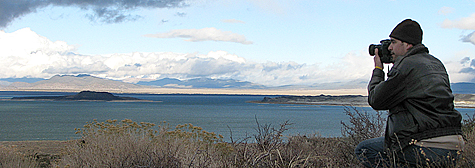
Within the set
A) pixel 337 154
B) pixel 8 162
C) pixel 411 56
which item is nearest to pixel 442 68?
pixel 411 56

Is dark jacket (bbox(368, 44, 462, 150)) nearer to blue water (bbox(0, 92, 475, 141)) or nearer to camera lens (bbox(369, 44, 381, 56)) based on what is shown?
camera lens (bbox(369, 44, 381, 56))

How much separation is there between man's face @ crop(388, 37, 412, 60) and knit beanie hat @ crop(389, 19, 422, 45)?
39 mm

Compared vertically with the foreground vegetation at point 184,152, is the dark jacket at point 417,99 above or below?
above

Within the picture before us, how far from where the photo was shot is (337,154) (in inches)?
257

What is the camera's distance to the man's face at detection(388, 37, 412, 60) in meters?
3.46

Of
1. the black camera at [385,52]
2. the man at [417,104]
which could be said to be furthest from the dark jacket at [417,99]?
the black camera at [385,52]

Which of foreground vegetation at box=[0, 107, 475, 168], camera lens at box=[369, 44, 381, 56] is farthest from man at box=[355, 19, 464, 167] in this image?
foreground vegetation at box=[0, 107, 475, 168]

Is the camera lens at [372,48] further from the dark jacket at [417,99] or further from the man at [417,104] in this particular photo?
the dark jacket at [417,99]

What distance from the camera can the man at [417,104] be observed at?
319cm

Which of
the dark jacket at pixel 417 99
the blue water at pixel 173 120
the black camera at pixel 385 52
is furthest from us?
the blue water at pixel 173 120

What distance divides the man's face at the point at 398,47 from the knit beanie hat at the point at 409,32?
0.13 ft

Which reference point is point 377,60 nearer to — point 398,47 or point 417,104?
point 398,47

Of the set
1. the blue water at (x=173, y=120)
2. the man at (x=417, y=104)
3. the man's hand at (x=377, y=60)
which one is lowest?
the blue water at (x=173, y=120)

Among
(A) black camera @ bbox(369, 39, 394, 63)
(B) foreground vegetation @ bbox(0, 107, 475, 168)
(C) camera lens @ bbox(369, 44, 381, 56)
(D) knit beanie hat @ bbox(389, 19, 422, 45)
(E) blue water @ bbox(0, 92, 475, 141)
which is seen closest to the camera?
(D) knit beanie hat @ bbox(389, 19, 422, 45)
